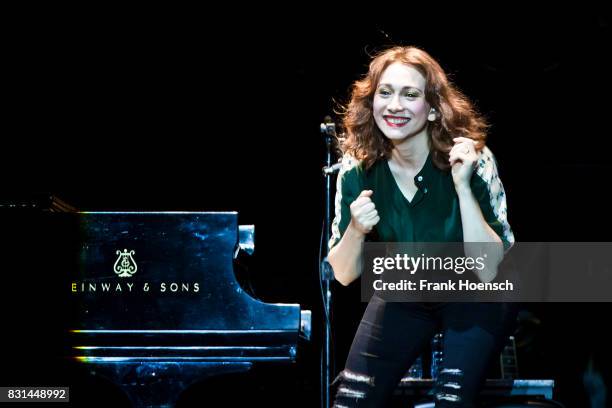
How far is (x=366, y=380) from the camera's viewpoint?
8.22 feet

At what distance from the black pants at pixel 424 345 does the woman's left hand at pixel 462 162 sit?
1.38ft

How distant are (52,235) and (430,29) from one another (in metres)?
3.04

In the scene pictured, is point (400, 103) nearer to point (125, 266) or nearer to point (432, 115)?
point (432, 115)

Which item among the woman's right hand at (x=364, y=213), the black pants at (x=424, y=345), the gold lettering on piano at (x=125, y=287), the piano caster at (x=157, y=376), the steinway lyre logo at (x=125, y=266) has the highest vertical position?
the woman's right hand at (x=364, y=213)

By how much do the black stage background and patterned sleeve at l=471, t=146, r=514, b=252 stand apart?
2464 millimetres

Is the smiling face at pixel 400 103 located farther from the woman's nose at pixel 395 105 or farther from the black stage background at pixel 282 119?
the black stage background at pixel 282 119

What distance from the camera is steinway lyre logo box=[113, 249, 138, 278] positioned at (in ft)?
9.74

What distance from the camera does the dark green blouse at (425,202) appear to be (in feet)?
8.77

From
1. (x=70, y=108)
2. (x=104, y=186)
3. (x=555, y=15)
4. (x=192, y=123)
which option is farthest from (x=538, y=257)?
(x=70, y=108)

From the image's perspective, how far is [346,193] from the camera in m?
2.82

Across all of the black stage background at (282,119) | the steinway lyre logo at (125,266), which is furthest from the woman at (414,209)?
the black stage background at (282,119)

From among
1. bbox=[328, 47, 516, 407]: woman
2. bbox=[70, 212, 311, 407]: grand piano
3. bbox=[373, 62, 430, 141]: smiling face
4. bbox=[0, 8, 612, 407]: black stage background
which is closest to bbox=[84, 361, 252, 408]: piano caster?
bbox=[70, 212, 311, 407]: grand piano

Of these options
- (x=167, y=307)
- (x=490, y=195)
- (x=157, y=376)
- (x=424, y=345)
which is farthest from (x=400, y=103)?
(x=157, y=376)

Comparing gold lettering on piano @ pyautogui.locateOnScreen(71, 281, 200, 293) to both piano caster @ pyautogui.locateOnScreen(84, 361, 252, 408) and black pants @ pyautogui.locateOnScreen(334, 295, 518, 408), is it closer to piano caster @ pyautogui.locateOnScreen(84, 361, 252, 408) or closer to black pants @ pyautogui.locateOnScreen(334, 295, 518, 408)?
piano caster @ pyautogui.locateOnScreen(84, 361, 252, 408)
